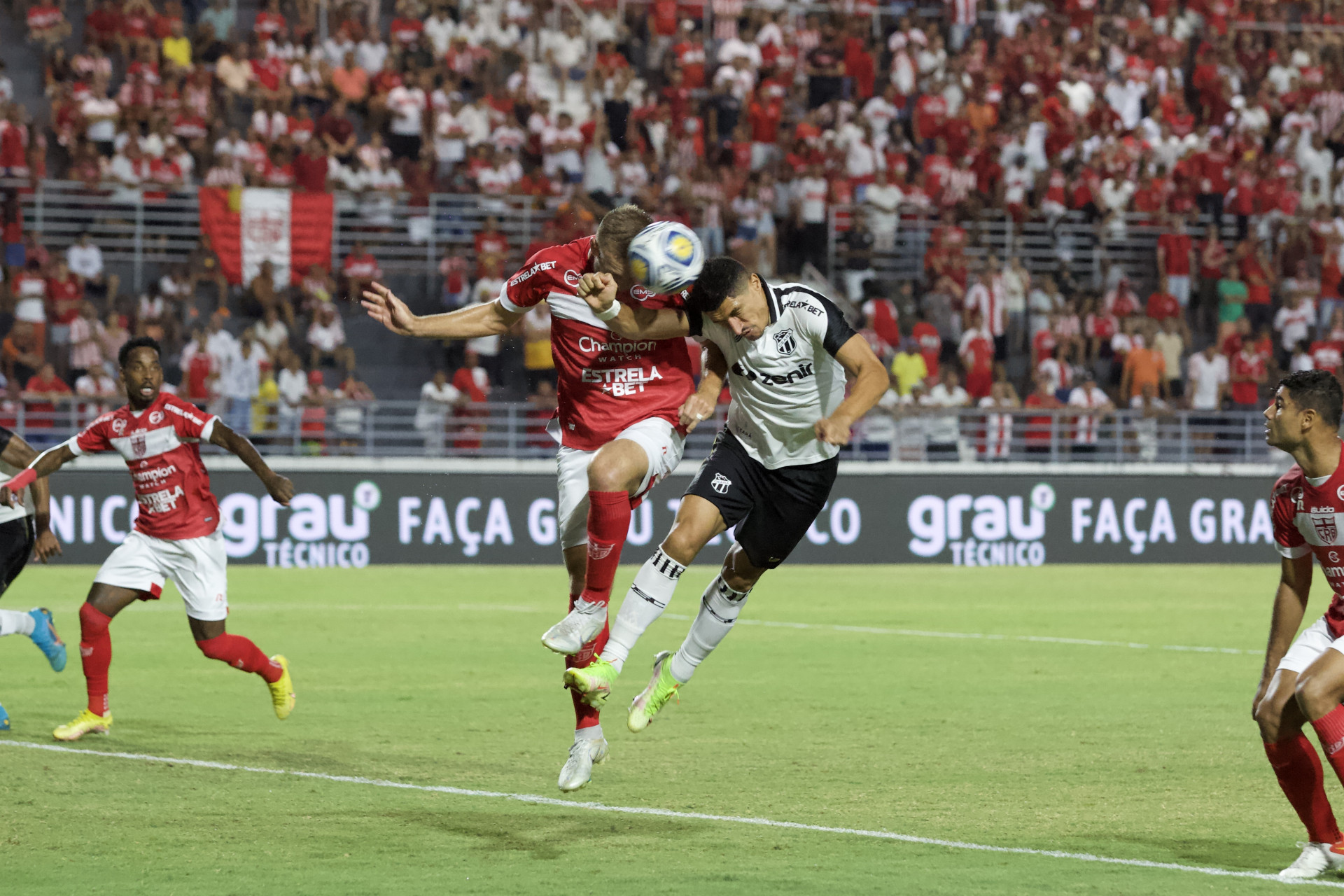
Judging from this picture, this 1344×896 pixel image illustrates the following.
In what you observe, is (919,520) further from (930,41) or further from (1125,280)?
(930,41)

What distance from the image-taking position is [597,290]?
23.9ft

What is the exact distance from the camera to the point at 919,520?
22.3 m

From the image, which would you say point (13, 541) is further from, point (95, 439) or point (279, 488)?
point (279, 488)

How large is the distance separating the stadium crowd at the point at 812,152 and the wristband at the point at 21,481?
11.2 m

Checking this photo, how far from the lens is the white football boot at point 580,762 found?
753 cm

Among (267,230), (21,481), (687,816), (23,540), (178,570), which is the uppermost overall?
(267,230)

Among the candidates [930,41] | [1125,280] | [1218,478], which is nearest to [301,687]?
[1218,478]

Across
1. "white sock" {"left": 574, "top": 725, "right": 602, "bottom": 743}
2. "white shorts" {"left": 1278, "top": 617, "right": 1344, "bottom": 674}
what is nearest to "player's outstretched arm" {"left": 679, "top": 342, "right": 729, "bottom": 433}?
"white sock" {"left": 574, "top": 725, "right": 602, "bottom": 743}

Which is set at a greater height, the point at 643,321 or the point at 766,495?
the point at 643,321

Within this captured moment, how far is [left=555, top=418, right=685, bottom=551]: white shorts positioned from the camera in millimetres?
7855

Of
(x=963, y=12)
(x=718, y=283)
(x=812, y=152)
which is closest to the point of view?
(x=718, y=283)

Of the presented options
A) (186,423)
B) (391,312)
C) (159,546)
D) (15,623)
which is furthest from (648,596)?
(15,623)

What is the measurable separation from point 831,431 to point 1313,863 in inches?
95.4

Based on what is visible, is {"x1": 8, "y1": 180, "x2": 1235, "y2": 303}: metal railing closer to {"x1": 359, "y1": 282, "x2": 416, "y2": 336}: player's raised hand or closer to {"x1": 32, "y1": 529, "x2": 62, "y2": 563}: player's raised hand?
{"x1": 32, "y1": 529, "x2": 62, "y2": 563}: player's raised hand
